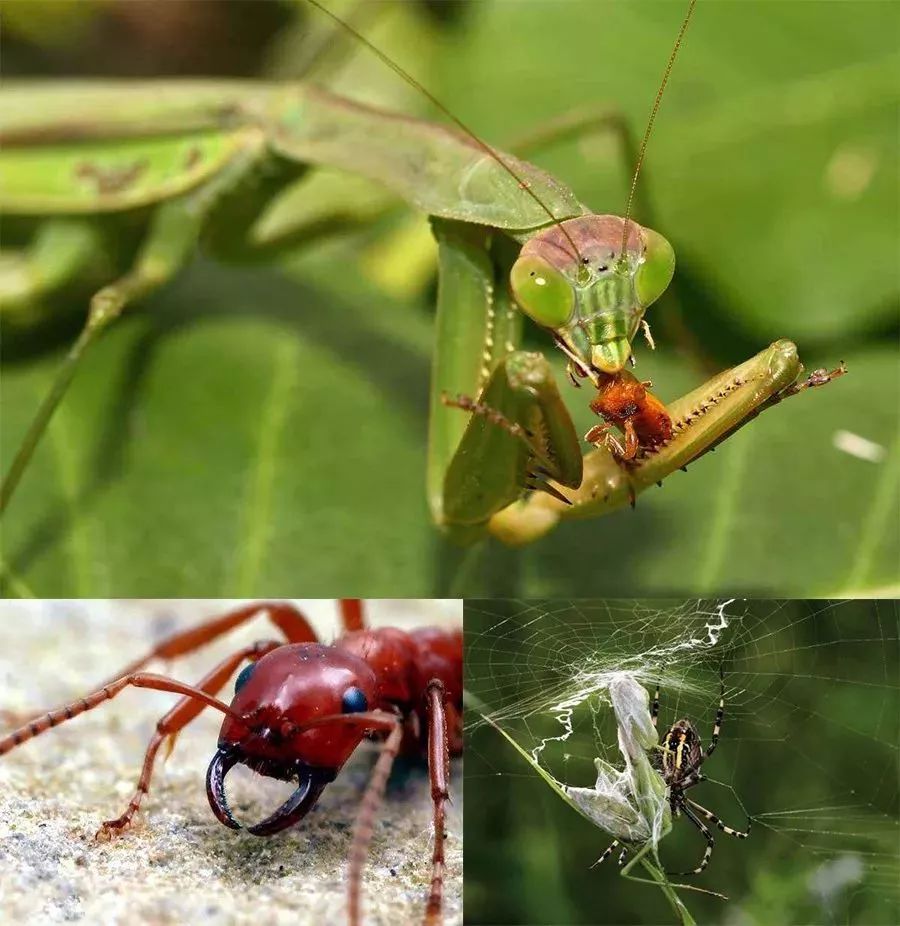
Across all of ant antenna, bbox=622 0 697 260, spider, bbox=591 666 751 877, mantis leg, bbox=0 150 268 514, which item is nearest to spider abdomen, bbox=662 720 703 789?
spider, bbox=591 666 751 877

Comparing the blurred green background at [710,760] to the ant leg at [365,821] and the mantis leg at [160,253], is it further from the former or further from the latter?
the mantis leg at [160,253]

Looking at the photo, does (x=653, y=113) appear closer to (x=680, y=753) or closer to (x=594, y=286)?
(x=594, y=286)

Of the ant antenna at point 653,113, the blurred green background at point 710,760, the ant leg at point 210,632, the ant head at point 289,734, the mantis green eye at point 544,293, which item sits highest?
the ant antenna at point 653,113

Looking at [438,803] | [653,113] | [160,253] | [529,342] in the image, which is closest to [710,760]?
A: [438,803]

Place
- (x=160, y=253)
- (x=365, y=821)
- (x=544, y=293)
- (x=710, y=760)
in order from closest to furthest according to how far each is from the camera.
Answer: (x=365, y=821) < (x=544, y=293) < (x=710, y=760) < (x=160, y=253)

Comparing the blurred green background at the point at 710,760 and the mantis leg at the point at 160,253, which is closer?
the blurred green background at the point at 710,760

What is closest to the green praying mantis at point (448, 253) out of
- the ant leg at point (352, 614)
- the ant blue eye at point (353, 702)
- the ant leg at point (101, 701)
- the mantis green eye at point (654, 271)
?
the mantis green eye at point (654, 271)

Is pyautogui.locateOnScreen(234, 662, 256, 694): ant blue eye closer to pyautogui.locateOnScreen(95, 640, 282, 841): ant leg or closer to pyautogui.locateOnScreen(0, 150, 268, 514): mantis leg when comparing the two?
pyautogui.locateOnScreen(95, 640, 282, 841): ant leg

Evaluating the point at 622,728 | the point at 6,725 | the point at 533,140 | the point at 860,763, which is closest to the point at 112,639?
the point at 6,725
